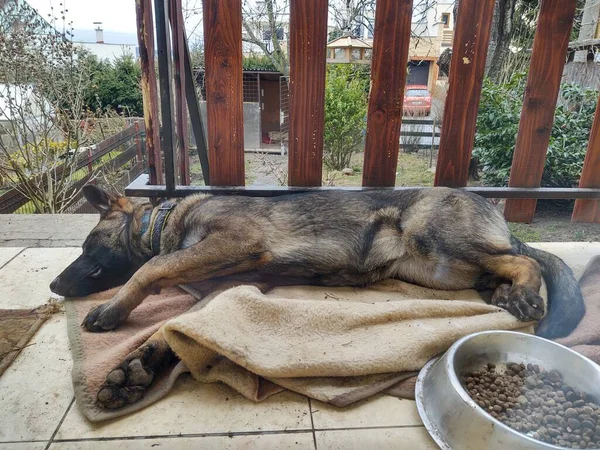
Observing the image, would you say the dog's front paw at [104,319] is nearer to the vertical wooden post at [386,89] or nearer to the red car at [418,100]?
the vertical wooden post at [386,89]

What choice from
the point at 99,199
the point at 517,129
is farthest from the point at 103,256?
the point at 517,129

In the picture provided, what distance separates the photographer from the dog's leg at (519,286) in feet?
7.73

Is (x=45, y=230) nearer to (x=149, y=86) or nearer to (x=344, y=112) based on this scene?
(x=149, y=86)

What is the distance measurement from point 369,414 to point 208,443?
67 centimetres

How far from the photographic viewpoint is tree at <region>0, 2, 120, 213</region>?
549 centimetres

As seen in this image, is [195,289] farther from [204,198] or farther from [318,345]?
[318,345]

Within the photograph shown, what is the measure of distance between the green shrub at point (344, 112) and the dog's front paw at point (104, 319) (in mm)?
4742

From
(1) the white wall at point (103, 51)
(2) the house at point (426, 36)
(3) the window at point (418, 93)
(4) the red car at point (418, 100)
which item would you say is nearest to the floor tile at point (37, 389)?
(1) the white wall at point (103, 51)

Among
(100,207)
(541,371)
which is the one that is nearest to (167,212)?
(100,207)

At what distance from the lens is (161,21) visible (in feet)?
9.54

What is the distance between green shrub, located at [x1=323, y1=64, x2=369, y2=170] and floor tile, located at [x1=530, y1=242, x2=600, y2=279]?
3698 mm

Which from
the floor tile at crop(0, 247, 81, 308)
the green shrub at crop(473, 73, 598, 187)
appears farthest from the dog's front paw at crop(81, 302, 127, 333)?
the green shrub at crop(473, 73, 598, 187)

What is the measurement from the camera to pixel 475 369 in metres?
2.00

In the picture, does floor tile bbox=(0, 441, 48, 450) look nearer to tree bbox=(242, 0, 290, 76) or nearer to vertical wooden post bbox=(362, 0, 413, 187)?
vertical wooden post bbox=(362, 0, 413, 187)
